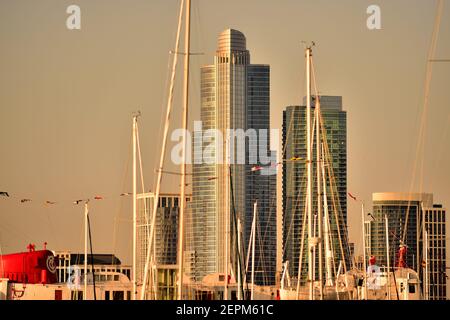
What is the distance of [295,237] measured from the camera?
169250 mm

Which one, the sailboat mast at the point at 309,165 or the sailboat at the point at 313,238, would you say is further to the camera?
the sailboat at the point at 313,238

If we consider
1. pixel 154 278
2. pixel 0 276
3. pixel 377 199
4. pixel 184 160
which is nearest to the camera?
pixel 184 160

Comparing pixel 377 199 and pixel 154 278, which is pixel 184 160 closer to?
pixel 154 278

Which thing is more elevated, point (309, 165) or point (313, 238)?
point (309, 165)

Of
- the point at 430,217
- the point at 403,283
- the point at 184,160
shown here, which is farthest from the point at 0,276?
the point at 430,217

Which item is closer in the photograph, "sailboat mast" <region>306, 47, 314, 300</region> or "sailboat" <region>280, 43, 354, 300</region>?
"sailboat mast" <region>306, 47, 314, 300</region>
